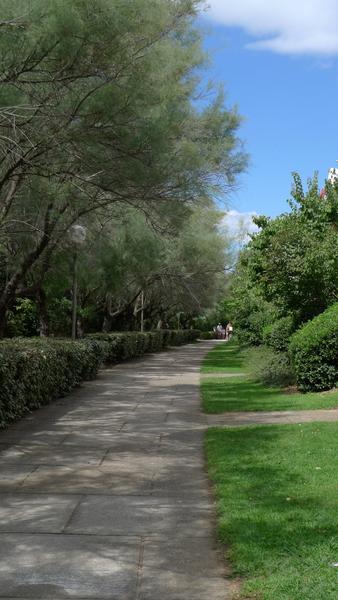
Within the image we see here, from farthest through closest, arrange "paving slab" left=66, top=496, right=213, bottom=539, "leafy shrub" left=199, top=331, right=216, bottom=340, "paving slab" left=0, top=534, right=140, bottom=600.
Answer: "leafy shrub" left=199, top=331, right=216, bottom=340 → "paving slab" left=66, top=496, right=213, bottom=539 → "paving slab" left=0, top=534, right=140, bottom=600

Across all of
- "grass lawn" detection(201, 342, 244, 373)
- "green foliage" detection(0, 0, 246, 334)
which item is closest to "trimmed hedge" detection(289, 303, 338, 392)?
"green foliage" detection(0, 0, 246, 334)

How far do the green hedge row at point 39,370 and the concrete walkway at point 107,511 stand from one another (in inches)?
16.7

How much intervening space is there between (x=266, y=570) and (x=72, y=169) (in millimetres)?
8176

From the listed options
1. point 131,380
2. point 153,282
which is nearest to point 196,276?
point 153,282

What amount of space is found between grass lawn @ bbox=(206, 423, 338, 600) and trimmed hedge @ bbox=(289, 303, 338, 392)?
16.2 ft

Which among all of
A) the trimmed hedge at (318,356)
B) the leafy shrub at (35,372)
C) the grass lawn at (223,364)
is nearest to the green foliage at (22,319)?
the grass lawn at (223,364)

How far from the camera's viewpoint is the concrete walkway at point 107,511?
420cm

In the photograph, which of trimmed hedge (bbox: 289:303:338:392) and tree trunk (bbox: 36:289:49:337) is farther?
tree trunk (bbox: 36:289:49:337)

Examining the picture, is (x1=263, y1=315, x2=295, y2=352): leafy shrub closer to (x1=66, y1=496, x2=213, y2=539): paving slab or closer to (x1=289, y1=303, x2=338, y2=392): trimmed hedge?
(x1=289, y1=303, x2=338, y2=392): trimmed hedge

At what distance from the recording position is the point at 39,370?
1224 centimetres

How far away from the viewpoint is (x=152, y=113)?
35.3ft

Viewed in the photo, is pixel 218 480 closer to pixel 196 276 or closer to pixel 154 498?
pixel 154 498

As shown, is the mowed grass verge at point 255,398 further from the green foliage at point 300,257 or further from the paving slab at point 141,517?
the paving slab at point 141,517

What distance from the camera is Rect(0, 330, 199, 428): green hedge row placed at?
410 inches
